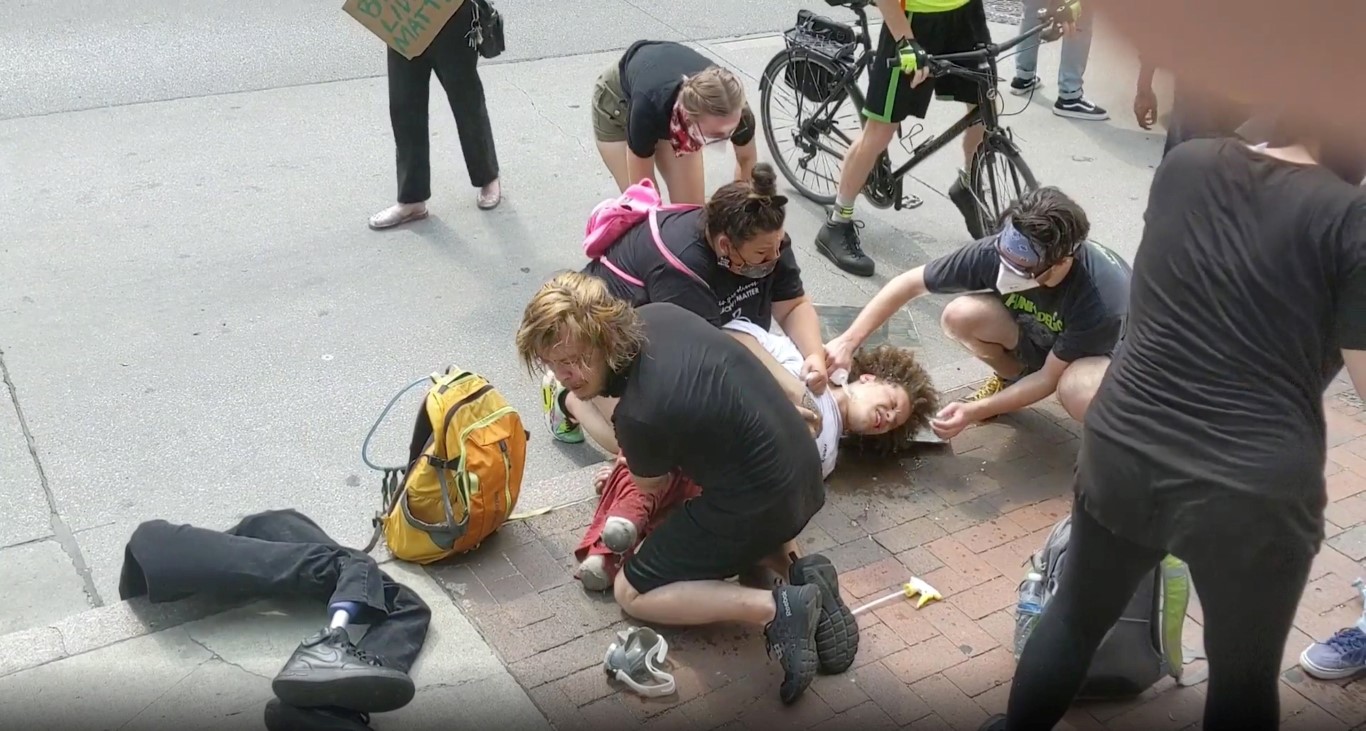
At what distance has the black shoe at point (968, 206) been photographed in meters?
5.93

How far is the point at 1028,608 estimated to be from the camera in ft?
10.9

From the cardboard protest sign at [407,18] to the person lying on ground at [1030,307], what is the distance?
2593 millimetres

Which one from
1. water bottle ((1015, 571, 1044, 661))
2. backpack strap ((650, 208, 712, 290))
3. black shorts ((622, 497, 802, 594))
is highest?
backpack strap ((650, 208, 712, 290))

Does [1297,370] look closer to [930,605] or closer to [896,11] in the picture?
[930,605]

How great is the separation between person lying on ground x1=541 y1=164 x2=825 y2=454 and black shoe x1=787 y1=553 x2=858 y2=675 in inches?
35.2

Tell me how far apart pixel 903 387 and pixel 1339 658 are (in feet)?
4.91

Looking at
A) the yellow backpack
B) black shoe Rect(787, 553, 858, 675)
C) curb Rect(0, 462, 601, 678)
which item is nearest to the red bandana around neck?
the yellow backpack

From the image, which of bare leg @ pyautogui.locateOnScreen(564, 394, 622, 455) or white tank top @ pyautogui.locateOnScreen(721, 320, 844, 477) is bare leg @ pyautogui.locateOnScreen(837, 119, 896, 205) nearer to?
white tank top @ pyautogui.locateOnScreen(721, 320, 844, 477)

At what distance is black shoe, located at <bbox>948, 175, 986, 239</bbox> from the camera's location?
19.5 ft

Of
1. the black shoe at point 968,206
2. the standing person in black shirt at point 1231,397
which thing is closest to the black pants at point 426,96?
the black shoe at point 968,206

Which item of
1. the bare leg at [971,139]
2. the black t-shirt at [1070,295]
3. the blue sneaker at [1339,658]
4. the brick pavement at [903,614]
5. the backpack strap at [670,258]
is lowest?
the brick pavement at [903,614]

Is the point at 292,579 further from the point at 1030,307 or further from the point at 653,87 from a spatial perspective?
the point at 653,87

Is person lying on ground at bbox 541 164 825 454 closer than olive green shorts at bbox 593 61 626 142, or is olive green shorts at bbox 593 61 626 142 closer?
person lying on ground at bbox 541 164 825 454

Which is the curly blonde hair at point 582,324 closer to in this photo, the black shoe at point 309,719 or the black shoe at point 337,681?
the black shoe at point 337,681
